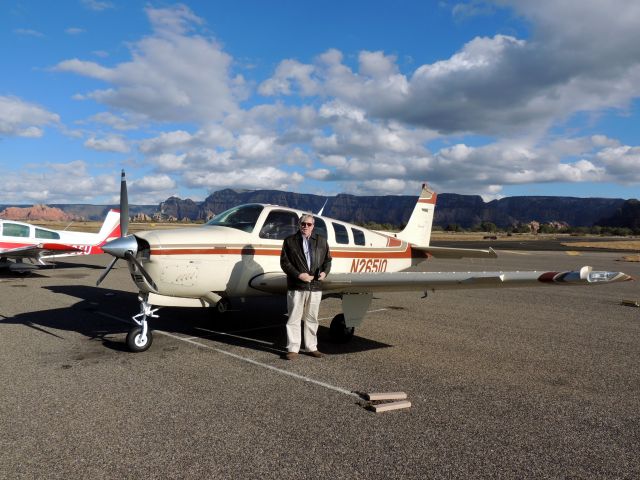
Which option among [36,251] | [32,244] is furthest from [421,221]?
[32,244]

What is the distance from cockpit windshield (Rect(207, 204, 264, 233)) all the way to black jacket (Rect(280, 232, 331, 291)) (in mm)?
1255

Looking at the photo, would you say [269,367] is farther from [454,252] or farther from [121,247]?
[454,252]

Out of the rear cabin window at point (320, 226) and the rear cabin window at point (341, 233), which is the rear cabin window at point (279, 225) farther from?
the rear cabin window at point (341, 233)

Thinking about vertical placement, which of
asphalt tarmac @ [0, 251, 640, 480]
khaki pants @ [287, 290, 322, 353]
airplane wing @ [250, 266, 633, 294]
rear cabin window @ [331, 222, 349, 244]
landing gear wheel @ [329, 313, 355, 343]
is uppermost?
rear cabin window @ [331, 222, 349, 244]

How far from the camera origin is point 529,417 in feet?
14.4

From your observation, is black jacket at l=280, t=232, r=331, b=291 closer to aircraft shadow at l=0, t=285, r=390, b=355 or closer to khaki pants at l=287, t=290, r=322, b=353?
khaki pants at l=287, t=290, r=322, b=353

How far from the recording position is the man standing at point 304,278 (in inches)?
249

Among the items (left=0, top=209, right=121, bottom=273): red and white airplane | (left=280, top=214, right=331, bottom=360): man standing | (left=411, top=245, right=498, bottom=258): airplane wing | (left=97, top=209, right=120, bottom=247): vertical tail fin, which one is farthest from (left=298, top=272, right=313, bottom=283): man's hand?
(left=97, top=209, right=120, bottom=247): vertical tail fin

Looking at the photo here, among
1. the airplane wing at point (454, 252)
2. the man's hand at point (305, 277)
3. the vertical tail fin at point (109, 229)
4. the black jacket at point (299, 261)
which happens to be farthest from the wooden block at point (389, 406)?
the vertical tail fin at point (109, 229)

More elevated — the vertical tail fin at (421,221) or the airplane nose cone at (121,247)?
the vertical tail fin at (421,221)

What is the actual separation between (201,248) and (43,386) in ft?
8.75

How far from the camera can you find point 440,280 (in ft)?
19.0

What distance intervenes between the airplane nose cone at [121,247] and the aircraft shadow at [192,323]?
5.08 feet

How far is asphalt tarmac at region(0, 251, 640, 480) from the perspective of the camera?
345cm
